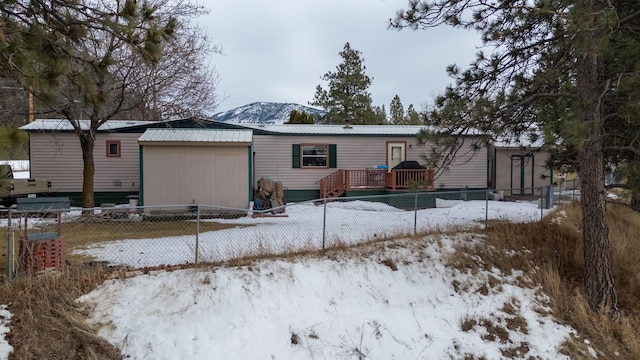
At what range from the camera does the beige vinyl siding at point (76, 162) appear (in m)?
14.5

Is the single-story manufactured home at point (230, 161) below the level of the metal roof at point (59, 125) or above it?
below

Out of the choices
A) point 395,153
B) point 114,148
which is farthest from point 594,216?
point 114,148

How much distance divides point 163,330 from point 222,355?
0.77 metres

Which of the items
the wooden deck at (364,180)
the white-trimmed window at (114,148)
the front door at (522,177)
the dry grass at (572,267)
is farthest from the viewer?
the front door at (522,177)

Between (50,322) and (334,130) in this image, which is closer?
(50,322)

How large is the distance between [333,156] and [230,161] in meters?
5.00

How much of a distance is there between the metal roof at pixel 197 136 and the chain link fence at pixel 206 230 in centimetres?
219

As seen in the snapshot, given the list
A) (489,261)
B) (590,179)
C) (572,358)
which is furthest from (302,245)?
Answer: (590,179)

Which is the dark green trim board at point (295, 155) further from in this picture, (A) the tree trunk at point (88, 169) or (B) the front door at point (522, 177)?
(B) the front door at point (522, 177)

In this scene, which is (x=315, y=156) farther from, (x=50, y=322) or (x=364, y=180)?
(x=50, y=322)

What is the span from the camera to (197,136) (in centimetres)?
1278

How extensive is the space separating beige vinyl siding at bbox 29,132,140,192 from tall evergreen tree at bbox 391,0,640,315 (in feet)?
39.1

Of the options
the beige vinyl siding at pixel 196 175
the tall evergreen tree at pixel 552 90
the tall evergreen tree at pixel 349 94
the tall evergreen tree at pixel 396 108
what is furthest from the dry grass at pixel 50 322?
the tall evergreen tree at pixel 396 108

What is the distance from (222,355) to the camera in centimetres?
434
